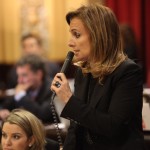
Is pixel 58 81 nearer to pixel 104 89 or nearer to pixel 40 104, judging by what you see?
pixel 104 89

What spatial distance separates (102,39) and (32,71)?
221cm

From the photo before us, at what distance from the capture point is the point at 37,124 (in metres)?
2.38

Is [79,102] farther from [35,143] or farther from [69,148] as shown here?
[35,143]

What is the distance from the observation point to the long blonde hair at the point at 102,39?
A: 1820 millimetres

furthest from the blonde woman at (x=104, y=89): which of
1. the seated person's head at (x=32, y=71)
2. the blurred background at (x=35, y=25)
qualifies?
the blurred background at (x=35, y=25)

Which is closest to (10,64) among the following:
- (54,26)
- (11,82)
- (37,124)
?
Answer: (54,26)

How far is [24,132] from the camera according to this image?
2367 millimetres

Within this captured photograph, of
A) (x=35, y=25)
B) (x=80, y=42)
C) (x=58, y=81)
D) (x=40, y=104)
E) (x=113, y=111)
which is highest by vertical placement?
(x=80, y=42)

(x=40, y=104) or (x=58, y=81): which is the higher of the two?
(x=58, y=81)

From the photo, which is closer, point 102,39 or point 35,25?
point 102,39

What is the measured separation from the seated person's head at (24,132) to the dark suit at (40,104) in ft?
3.54

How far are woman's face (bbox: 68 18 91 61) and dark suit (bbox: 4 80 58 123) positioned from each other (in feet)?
5.55

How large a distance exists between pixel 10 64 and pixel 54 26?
2.95 feet

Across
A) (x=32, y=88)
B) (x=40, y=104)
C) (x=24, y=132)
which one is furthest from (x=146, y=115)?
(x=32, y=88)
